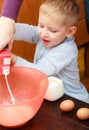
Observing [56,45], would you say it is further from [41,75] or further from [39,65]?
[41,75]

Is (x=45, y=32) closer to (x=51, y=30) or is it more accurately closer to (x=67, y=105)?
(x=51, y=30)

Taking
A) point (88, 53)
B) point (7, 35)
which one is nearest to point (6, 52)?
point (7, 35)

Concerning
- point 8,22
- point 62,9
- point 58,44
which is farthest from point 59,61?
point 8,22

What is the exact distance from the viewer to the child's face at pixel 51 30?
1.27 m

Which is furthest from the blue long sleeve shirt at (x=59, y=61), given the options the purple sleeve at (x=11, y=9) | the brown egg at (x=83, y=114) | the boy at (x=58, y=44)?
the brown egg at (x=83, y=114)

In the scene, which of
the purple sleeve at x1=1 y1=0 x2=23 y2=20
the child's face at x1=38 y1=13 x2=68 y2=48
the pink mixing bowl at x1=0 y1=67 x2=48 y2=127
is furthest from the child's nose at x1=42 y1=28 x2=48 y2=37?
the pink mixing bowl at x1=0 y1=67 x2=48 y2=127

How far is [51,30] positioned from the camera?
1284 mm

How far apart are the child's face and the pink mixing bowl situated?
12.1 inches

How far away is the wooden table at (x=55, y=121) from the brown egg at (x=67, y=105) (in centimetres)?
A: 1

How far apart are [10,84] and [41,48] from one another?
1.35 ft

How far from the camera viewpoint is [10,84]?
40.5 inches

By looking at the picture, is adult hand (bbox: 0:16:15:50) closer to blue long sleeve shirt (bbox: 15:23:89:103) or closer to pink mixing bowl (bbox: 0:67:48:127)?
pink mixing bowl (bbox: 0:67:48:127)

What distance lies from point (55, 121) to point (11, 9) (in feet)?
1.49

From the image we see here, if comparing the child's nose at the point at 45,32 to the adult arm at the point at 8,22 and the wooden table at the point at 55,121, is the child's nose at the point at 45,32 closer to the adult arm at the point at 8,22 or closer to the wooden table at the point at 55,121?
the adult arm at the point at 8,22
